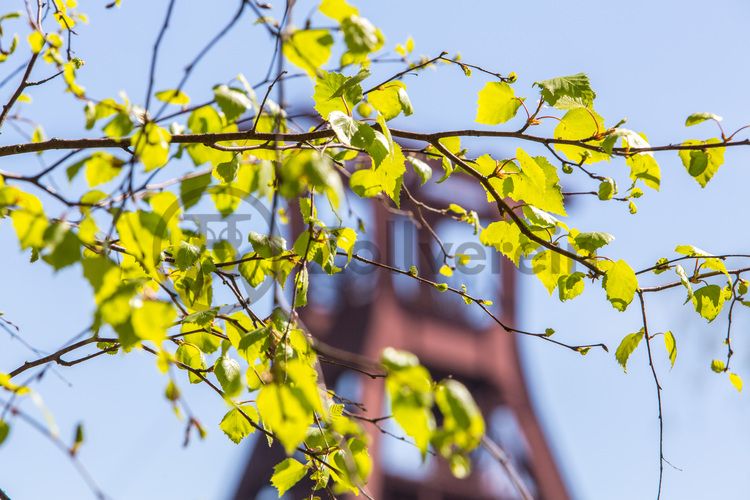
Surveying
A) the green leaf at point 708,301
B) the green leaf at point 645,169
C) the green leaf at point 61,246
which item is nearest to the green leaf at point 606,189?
the green leaf at point 645,169

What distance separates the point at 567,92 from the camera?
150 cm

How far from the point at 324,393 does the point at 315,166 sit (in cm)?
74

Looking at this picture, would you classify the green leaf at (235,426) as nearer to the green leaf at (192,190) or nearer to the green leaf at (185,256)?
the green leaf at (185,256)

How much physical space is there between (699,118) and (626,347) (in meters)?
0.51

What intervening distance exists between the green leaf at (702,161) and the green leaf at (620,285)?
216 millimetres

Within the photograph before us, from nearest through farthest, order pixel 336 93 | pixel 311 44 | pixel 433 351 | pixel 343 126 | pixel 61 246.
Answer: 1. pixel 61 246
2. pixel 311 44
3. pixel 343 126
4. pixel 336 93
5. pixel 433 351

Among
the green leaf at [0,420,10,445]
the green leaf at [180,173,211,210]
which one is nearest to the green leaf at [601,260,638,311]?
the green leaf at [180,173,211,210]

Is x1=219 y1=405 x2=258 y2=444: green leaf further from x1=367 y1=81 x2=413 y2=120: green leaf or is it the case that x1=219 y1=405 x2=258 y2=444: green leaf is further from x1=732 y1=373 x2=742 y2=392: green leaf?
x1=732 y1=373 x2=742 y2=392: green leaf

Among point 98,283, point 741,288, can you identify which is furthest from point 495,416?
point 98,283

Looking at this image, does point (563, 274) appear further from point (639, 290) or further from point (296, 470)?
point (296, 470)

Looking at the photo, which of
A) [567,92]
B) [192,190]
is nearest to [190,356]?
[192,190]

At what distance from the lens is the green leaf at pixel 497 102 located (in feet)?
5.24

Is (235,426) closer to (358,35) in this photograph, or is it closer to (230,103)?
(230,103)

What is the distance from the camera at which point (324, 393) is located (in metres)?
1.55
